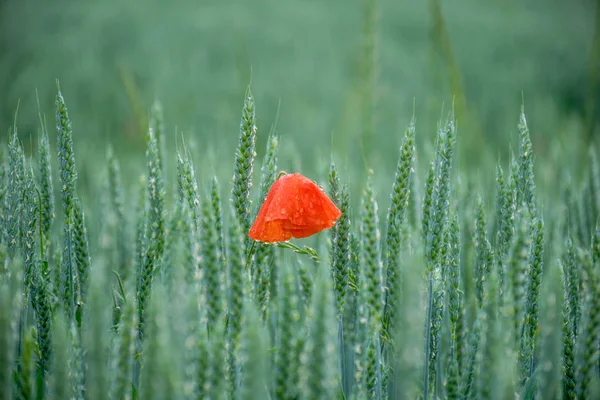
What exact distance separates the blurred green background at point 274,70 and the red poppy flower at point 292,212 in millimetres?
1848

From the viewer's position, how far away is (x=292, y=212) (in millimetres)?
929

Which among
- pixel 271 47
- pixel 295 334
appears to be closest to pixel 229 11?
pixel 271 47

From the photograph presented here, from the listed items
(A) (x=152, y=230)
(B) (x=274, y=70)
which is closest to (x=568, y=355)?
(A) (x=152, y=230)

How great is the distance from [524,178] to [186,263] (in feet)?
2.09

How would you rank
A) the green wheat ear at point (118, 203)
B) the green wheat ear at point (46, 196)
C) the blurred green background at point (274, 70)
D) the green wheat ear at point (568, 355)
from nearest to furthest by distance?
1. the green wheat ear at point (568, 355)
2. the green wheat ear at point (46, 196)
3. the green wheat ear at point (118, 203)
4. the blurred green background at point (274, 70)

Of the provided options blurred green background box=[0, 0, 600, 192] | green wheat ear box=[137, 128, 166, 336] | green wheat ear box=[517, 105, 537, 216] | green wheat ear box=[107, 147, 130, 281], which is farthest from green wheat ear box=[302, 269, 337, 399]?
blurred green background box=[0, 0, 600, 192]

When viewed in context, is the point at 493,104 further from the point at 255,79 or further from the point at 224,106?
the point at 224,106

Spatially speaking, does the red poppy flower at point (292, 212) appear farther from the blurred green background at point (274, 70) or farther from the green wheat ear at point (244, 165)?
the blurred green background at point (274, 70)

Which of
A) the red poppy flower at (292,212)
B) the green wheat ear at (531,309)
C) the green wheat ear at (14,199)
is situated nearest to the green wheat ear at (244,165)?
the red poppy flower at (292,212)

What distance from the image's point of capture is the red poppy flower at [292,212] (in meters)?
0.90

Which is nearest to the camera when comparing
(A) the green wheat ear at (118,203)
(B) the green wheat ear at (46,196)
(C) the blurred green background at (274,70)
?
(B) the green wheat ear at (46,196)

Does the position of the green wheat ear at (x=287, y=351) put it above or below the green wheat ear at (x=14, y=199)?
below

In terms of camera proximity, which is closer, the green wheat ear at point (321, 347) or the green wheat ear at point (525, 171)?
the green wheat ear at point (321, 347)

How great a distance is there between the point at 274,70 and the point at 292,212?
11.9 feet
